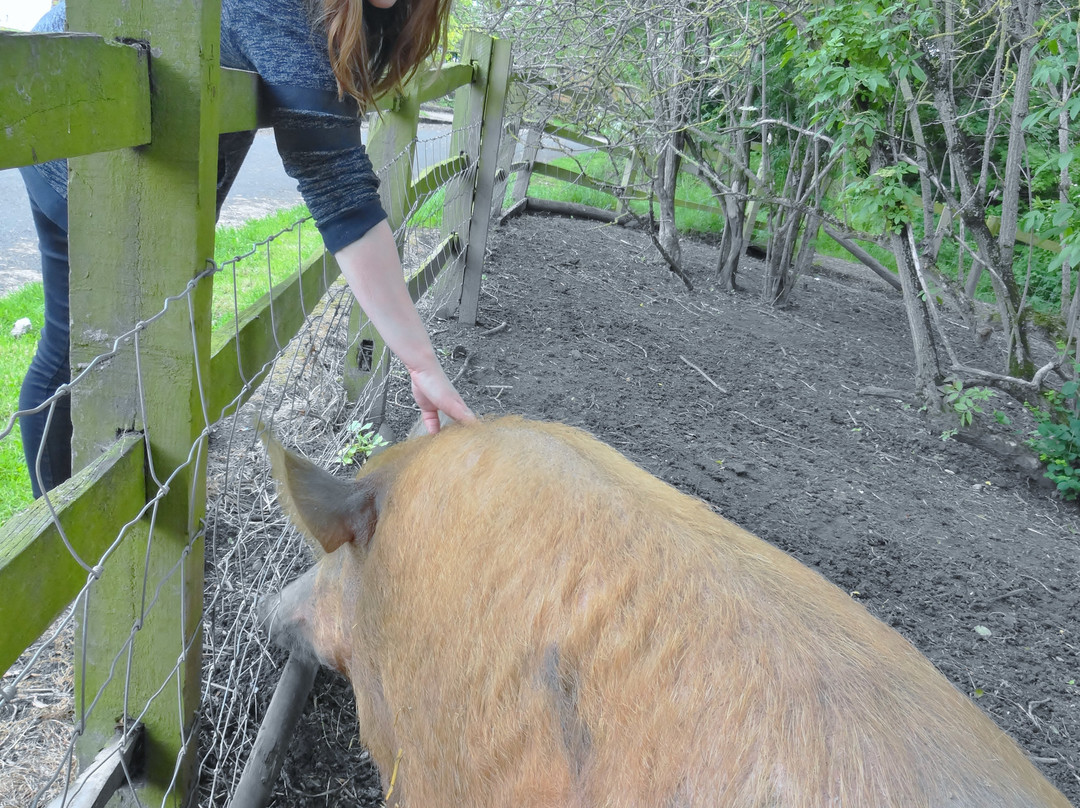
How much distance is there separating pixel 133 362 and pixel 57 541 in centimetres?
41

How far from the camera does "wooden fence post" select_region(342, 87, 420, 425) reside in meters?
3.46

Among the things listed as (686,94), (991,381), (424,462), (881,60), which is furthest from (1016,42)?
(424,462)

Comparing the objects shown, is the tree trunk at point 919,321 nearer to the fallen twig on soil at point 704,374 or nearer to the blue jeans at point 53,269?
the fallen twig on soil at point 704,374

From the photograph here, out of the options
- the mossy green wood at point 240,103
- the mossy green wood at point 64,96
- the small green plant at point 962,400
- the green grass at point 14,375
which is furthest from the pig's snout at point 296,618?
the small green plant at point 962,400

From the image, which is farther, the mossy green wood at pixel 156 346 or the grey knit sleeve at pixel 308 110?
the grey knit sleeve at pixel 308 110

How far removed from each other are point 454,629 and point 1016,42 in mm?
4890

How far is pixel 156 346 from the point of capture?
1546mm

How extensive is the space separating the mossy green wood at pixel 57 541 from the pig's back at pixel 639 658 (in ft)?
1.71

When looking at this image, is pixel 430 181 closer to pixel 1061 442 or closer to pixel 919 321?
pixel 919 321

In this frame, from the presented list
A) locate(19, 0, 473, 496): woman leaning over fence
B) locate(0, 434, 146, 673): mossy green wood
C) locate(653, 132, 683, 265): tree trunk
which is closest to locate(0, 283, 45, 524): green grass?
locate(19, 0, 473, 496): woman leaning over fence

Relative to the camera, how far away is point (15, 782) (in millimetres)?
2027

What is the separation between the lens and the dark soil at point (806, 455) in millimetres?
3021

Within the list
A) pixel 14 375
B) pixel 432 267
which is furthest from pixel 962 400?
pixel 14 375

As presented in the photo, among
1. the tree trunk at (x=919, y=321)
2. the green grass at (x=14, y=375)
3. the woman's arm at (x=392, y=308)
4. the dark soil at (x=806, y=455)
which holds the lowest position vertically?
the dark soil at (x=806, y=455)
